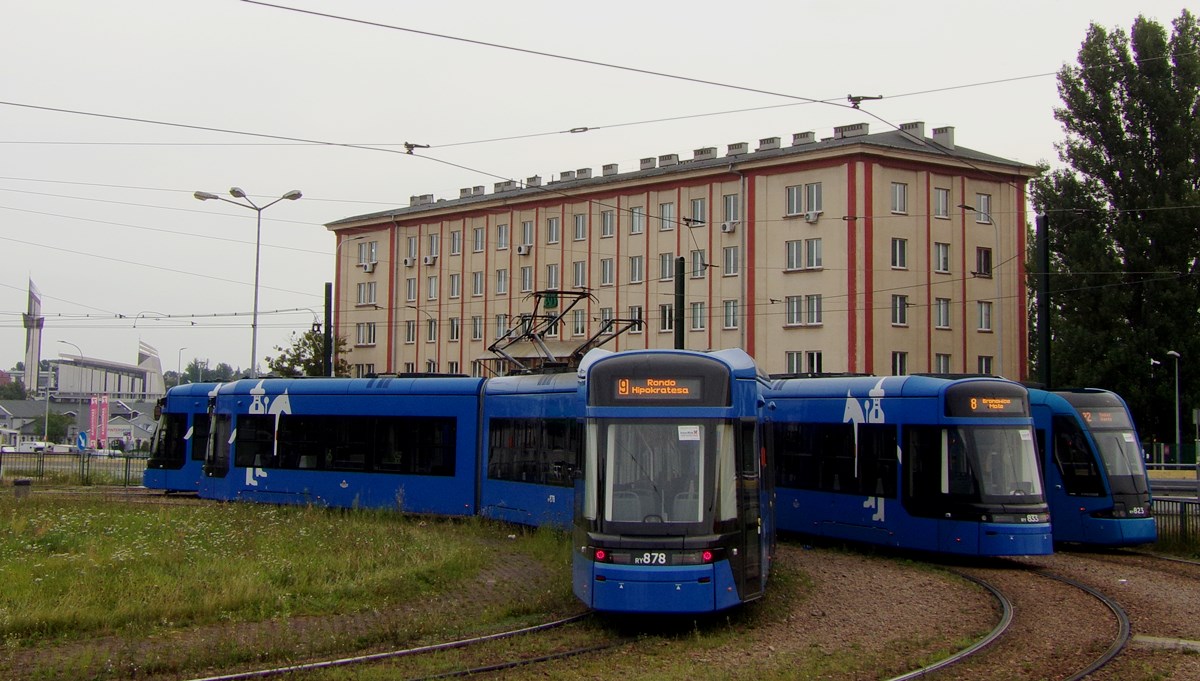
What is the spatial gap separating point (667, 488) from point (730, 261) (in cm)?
4068

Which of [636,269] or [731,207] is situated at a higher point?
[731,207]

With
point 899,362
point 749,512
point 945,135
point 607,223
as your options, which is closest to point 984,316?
point 899,362

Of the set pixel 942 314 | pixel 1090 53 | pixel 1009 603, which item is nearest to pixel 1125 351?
pixel 942 314

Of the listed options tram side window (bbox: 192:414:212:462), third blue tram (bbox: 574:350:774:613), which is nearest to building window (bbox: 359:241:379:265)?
tram side window (bbox: 192:414:212:462)

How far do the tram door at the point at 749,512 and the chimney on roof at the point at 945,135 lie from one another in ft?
147

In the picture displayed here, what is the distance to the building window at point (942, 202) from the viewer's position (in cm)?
5122

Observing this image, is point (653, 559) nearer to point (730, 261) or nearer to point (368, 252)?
point (730, 261)

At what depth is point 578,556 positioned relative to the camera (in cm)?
1234

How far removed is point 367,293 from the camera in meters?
67.2

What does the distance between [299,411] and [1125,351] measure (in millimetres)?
33909

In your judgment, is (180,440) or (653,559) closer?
(653,559)

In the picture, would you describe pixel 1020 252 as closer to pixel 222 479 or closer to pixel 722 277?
pixel 722 277

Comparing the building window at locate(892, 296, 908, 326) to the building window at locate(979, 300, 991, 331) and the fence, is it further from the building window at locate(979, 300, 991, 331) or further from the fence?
the fence

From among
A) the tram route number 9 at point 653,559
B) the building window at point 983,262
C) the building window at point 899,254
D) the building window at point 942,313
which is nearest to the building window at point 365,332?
the building window at point 899,254
